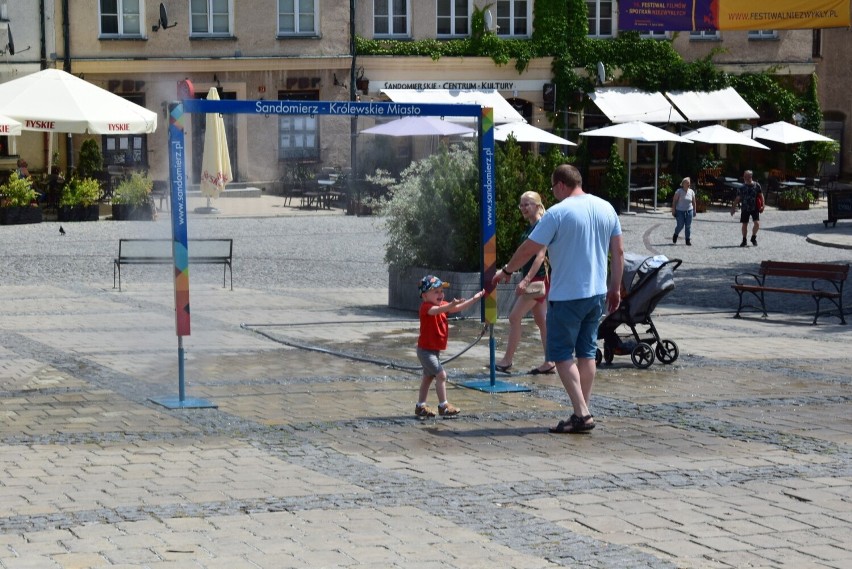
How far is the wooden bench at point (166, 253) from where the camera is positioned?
1914cm

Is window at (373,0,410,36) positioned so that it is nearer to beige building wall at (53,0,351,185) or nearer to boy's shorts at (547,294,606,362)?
beige building wall at (53,0,351,185)

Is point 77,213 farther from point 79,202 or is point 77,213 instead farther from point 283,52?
point 283,52

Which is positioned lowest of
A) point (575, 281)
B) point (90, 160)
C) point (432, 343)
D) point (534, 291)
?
point (432, 343)

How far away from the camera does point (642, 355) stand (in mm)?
12859

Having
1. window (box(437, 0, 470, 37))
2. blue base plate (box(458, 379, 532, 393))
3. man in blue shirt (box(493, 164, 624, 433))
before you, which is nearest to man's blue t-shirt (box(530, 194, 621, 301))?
man in blue shirt (box(493, 164, 624, 433))

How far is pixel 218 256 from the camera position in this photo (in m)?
19.4

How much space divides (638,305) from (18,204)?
19212mm

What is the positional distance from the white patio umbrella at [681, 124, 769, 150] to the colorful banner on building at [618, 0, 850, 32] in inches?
426

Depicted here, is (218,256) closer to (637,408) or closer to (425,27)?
(637,408)

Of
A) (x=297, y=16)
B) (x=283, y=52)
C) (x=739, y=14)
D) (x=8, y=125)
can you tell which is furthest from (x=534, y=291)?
(x=297, y=16)

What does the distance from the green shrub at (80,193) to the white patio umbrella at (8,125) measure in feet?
8.72

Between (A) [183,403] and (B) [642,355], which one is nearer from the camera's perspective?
(A) [183,403]

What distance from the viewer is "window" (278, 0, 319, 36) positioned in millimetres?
40375

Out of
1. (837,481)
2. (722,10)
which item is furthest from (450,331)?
(722,10)
